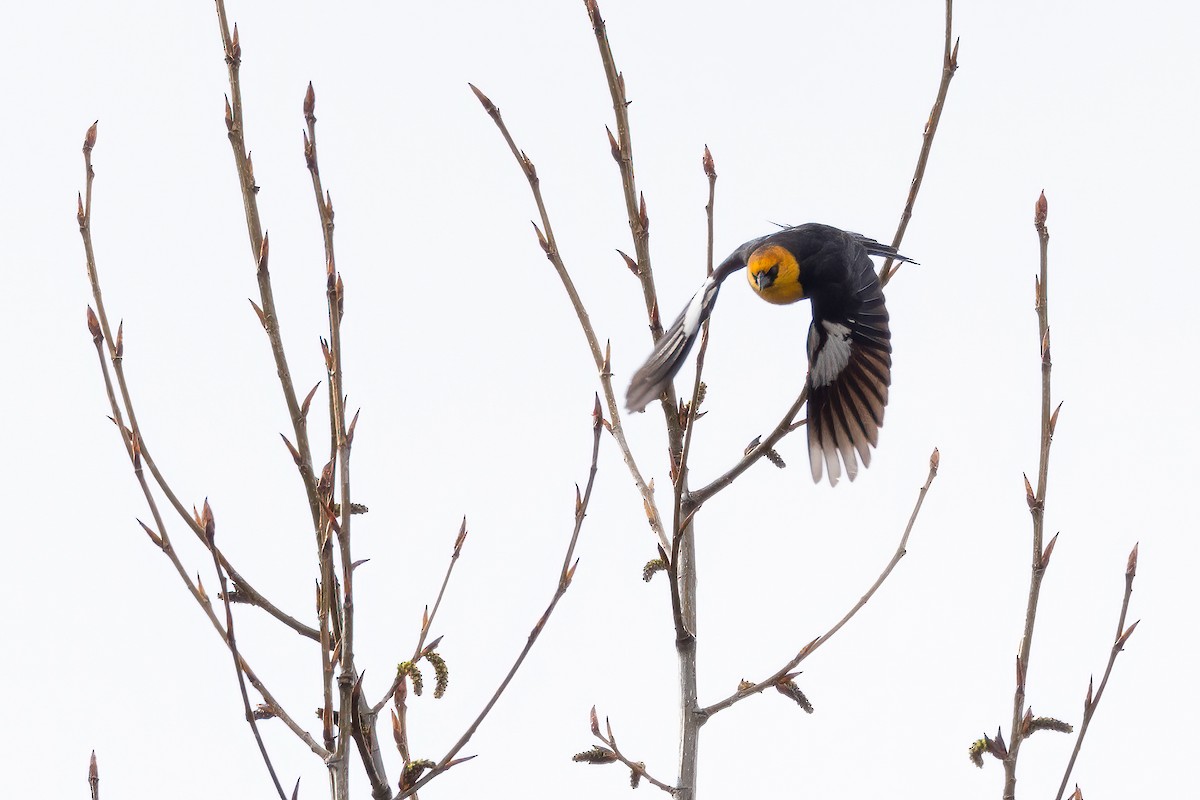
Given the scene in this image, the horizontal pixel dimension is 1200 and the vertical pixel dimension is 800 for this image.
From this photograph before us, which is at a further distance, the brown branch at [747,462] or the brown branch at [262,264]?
the brown branch at [747,462]

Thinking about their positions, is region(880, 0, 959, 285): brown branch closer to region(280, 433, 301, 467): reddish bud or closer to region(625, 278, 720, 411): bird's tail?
region(625, 278, 720, 411): bird's tail

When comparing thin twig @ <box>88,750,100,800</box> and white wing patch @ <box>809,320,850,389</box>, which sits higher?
white wing patch @ <box>809,320,850,389</box>

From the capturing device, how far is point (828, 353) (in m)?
4.99

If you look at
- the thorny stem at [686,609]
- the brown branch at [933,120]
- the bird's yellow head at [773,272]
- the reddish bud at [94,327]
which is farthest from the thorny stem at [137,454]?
the bird's yellow head at [773,272]

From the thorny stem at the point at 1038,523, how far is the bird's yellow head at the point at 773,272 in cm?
236

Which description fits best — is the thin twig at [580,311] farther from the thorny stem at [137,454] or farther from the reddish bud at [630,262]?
the thorny stem at [137,454]

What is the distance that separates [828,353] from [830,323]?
0.69 feet

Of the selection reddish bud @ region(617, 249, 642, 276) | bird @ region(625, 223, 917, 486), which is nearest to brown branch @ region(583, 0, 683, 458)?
reddish bud @ region(617, 249, 642, 276)

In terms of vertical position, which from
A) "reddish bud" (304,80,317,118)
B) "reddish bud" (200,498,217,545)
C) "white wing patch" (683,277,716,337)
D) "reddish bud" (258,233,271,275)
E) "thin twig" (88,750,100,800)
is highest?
"white wing patch" (683,277,716,337)

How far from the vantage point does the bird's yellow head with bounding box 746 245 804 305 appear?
5.05 meters

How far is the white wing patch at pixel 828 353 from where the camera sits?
4.84 metres

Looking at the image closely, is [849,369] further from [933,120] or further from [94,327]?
[94,327]

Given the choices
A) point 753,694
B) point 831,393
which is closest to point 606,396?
point 753,694

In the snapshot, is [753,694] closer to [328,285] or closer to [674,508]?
[674,508]
